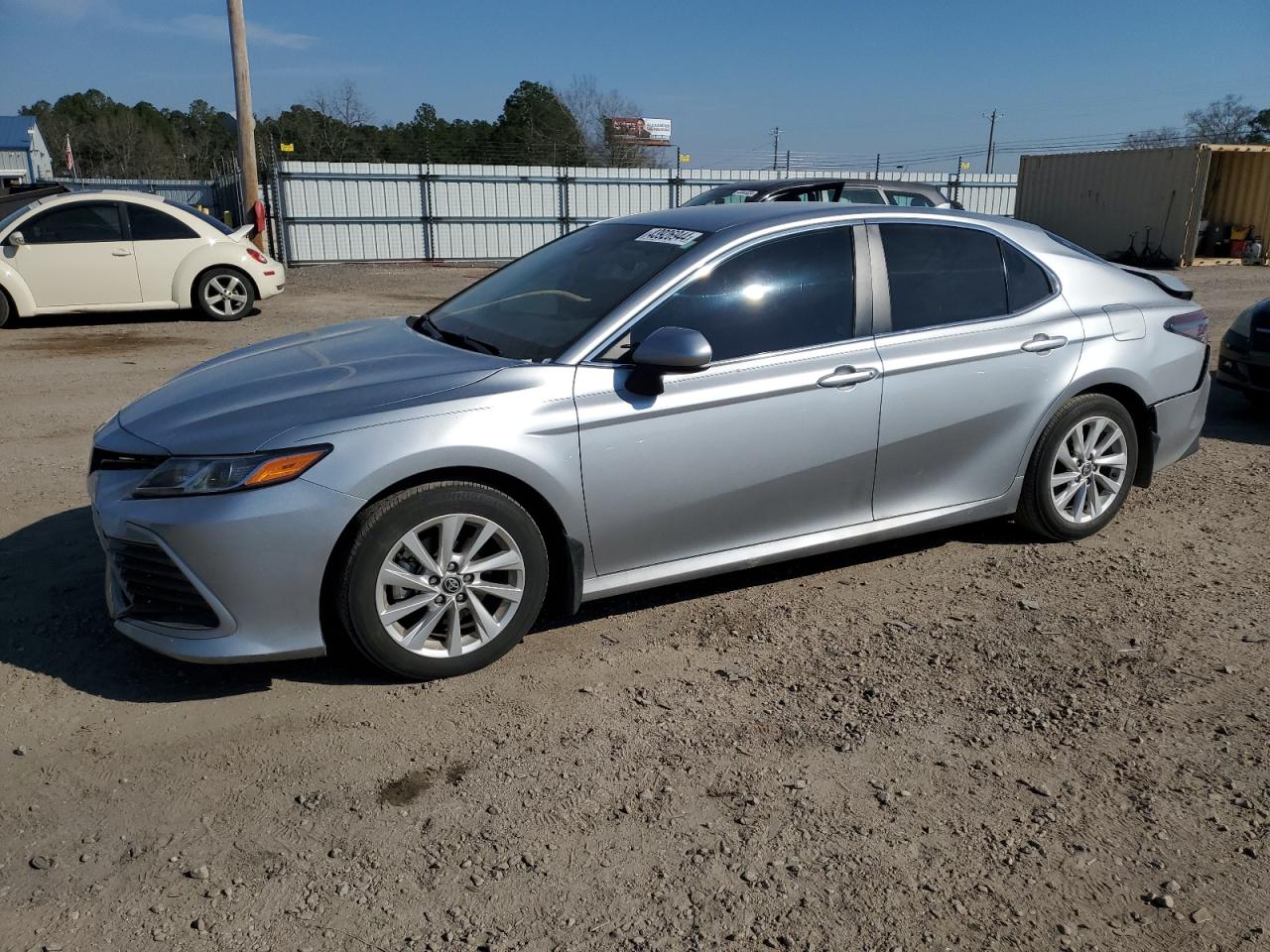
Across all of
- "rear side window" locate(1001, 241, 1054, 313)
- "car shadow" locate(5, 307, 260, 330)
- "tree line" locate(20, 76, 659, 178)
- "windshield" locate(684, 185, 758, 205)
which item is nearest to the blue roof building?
"tree line" locate(20, 76, 659, 178)

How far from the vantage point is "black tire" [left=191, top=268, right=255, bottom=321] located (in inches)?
501

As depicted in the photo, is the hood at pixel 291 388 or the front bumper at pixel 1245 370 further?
the front bumper at pixel 1245 370

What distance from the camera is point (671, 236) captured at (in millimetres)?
4430

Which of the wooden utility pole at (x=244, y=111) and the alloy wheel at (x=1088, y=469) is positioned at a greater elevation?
the wooden utility pole at (x=244, y=111)

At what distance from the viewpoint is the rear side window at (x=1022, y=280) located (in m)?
4.85

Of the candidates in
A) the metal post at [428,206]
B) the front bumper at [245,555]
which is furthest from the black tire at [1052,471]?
the metal post at [428,206]

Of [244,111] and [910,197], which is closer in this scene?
[910,197]

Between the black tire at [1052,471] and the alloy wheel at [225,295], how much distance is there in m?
10.7

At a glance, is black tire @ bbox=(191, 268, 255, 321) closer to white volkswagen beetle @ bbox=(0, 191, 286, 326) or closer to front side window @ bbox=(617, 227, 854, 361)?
white volkswagen beetle @ bbox=(0, 191, 286, 326)

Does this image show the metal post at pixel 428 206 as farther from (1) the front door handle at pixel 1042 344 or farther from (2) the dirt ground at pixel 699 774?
(1) the front door handle at pixel 1042 344

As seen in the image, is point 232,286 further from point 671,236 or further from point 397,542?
point 397,542

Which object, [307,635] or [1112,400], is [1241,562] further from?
[307,635]

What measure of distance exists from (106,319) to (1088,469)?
481 inches

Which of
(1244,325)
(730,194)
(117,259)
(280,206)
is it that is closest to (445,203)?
(280,206)
